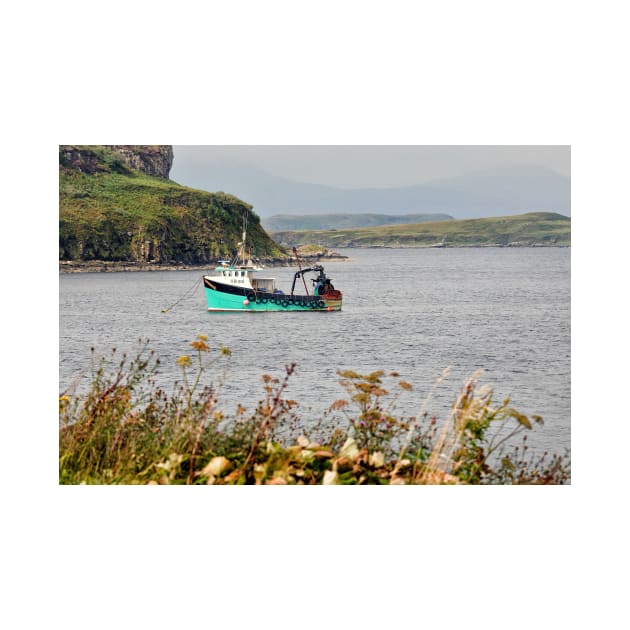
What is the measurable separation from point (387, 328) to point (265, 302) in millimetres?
3092

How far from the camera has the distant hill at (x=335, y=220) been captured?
9.89 m

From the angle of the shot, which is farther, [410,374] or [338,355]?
[338,355]

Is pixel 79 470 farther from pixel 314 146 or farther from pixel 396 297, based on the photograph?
pixel 396 297

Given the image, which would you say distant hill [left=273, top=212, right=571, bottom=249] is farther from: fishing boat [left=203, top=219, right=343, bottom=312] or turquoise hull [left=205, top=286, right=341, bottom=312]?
turquoise hull [left=205, top=286, right=341, bottom=312]

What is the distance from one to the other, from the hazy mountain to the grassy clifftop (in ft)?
1.54

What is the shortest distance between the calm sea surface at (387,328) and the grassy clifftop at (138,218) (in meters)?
0.41

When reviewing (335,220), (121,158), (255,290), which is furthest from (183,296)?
(121,158)

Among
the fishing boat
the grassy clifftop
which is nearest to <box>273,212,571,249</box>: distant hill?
the fishing boat

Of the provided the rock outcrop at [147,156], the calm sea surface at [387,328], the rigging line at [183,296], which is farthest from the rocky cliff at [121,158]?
the rigging line at [183,296]

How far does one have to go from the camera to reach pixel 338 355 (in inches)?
366

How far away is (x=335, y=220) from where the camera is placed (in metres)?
10.0

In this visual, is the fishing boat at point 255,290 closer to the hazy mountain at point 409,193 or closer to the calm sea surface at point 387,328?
the calm sea surface at point 387,328
